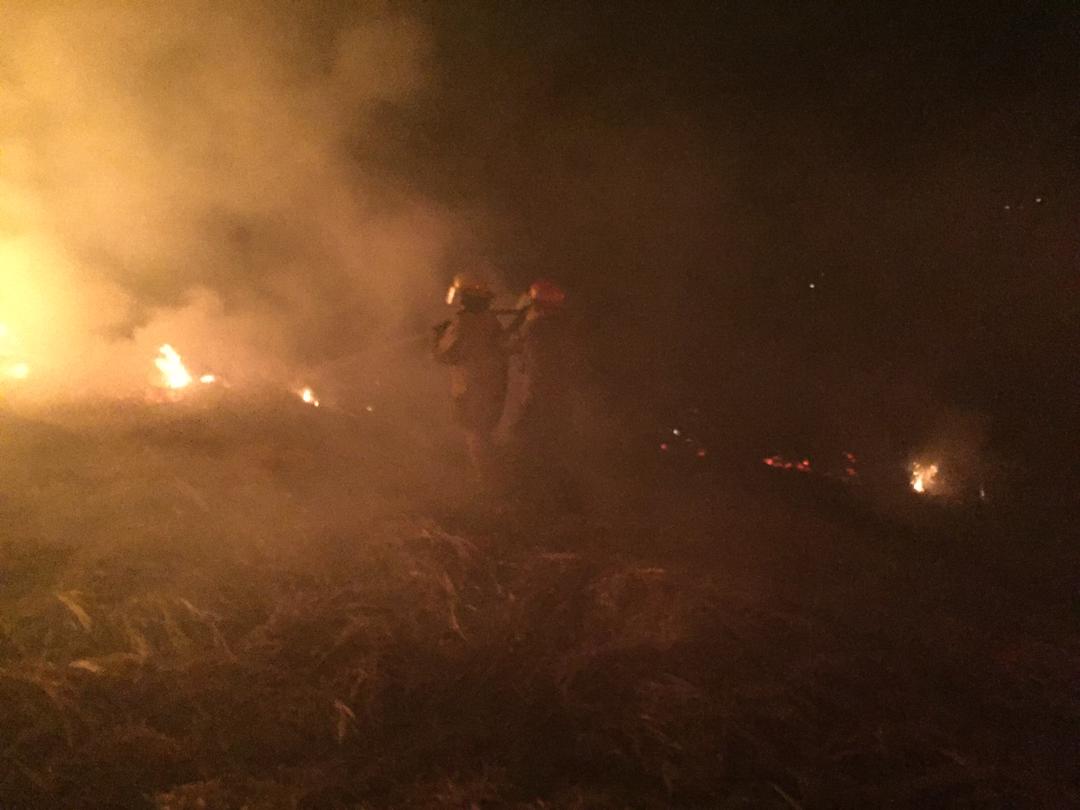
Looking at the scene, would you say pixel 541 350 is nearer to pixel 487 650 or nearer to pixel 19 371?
pixel 487 650

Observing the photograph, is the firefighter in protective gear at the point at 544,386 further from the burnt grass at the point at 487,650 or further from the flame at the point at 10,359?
the flame at the point at 10,359

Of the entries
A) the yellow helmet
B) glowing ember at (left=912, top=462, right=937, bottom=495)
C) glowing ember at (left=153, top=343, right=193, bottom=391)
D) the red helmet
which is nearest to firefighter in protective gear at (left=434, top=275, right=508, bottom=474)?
the yellow helmet

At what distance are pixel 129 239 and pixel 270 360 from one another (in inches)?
108

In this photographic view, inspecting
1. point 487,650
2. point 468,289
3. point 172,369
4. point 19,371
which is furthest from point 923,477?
point 19,371

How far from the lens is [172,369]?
30.3ft

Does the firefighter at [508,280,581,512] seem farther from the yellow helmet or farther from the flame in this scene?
the flame

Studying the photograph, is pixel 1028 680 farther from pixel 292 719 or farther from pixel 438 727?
pixel 292 719

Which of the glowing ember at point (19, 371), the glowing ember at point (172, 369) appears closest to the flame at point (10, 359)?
the glowing ember at point (19, 371)

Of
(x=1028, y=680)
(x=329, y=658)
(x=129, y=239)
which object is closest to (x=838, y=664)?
(x=1028, y=680)

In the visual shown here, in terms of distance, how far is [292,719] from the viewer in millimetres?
2787

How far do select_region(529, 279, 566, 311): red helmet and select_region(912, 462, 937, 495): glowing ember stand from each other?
180 inches

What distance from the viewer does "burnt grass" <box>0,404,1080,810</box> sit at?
2.58m

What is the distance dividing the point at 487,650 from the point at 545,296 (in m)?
3.45

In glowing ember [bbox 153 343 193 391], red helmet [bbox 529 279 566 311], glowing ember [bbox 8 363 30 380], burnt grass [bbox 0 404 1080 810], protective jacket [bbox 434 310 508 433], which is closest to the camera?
burnt grass [bbox 0 404 1080 810]
